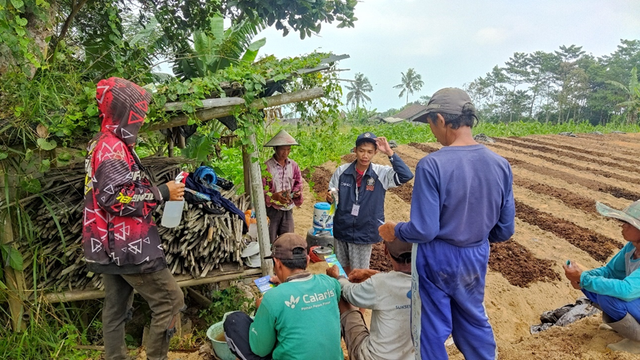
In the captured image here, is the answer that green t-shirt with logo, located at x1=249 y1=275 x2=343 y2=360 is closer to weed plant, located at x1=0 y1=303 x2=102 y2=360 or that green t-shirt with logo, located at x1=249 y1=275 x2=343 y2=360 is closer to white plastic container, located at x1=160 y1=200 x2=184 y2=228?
white plastic container, located at x1=160 y1=200 x2=184 y2=228

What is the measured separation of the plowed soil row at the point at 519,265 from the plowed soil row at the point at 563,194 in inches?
131

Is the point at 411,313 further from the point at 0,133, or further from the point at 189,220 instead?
the point at 0,133

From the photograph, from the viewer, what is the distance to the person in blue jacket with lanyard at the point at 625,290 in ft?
10.1

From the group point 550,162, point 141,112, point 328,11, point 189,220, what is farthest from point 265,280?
point 550,162

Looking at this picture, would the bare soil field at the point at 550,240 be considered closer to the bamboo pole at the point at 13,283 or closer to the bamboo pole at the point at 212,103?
the bamboo pole at the point at 212,103

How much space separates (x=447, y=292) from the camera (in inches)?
99.0

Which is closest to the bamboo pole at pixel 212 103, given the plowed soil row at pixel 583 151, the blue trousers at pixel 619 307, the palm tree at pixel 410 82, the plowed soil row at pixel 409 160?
the blue trousers at pixel 619 307

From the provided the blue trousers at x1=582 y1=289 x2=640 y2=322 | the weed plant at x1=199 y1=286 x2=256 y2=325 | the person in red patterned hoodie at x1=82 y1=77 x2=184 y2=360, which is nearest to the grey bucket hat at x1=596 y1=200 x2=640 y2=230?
the blue trousers at x1=582 y1=289 x2=640 y2=322

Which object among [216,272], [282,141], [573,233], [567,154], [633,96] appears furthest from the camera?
[633,96]

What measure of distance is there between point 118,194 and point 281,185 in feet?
8.72

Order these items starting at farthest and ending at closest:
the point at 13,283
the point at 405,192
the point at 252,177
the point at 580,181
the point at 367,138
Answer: the point at 580,181 < the point at 405,192 < the point at 252,177 < the point at 367,138 < the point at 13,283

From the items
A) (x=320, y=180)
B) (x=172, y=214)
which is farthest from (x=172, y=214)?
(x=320, y=180)

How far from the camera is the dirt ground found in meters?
3.68

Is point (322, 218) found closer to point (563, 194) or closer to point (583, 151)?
point (563, 194)
